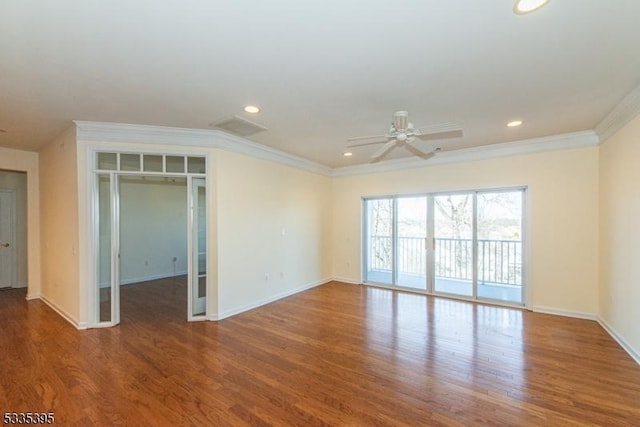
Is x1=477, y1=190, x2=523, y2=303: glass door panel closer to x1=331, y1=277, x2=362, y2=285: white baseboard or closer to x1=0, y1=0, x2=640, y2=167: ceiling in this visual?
x1=0, y1=0, x2=640, y2=167: ceiling

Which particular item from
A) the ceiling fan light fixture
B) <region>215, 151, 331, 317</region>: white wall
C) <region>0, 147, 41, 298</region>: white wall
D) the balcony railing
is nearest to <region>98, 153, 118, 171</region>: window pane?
<region>215, 151, 331, 317</region>: white wall

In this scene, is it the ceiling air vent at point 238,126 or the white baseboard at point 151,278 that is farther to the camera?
the white baseboard at point 151,278

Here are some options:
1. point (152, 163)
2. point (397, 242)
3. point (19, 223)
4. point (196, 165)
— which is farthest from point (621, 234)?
point (19, 223)

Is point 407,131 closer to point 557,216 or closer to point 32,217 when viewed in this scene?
point 557,216

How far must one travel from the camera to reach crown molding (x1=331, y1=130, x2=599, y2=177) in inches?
160

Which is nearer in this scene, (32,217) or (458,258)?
(32,217)

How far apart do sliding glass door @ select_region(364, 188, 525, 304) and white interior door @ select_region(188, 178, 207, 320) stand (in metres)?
3.44

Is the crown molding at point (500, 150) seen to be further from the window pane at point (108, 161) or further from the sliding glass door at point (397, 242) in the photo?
the window pane at point (108, 161)

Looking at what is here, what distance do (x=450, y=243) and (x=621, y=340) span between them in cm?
246

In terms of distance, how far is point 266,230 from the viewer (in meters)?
4.92

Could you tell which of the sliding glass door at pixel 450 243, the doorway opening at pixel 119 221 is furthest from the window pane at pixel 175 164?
the sliding glass door at pixel 450 243

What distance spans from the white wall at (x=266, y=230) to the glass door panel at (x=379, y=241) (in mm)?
956

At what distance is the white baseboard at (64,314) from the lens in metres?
3.71

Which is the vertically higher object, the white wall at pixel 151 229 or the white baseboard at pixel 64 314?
the white wall at pixel 151 229
